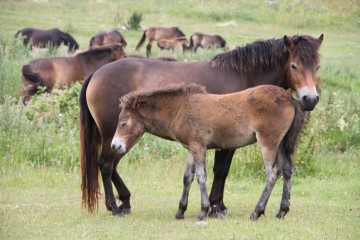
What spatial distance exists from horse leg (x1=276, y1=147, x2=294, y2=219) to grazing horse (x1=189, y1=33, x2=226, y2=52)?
2370cm

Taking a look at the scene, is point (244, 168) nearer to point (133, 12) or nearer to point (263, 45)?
point (263, 45)

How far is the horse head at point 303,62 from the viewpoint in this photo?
337 inches

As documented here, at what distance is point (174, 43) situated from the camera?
113 ft

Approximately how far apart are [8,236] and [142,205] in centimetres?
250

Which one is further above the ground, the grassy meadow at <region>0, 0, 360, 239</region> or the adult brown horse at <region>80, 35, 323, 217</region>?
the adult brown horse at <region>80, 35, 323, 217</region>

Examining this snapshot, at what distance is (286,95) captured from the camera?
26.5 ft

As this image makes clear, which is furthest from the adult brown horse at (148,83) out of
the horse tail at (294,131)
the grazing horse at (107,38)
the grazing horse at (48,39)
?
the grazing horse at (48,39)

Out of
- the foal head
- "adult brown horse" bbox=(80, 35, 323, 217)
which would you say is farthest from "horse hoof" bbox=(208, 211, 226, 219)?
the foal head

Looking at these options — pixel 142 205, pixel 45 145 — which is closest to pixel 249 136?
pixel 142 205

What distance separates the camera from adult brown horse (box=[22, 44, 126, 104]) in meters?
18.2

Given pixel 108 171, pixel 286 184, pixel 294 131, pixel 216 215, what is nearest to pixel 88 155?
pixel 108 171

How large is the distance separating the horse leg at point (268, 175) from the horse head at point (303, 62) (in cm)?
89

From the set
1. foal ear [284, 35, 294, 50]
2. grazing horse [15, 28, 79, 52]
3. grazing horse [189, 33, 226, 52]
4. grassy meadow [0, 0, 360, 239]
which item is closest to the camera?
grassy meadow [0, 0, 360, 239]

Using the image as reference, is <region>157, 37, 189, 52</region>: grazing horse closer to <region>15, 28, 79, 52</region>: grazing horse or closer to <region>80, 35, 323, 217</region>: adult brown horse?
<region>15, 28, 79, 52</region>: grazing horse
